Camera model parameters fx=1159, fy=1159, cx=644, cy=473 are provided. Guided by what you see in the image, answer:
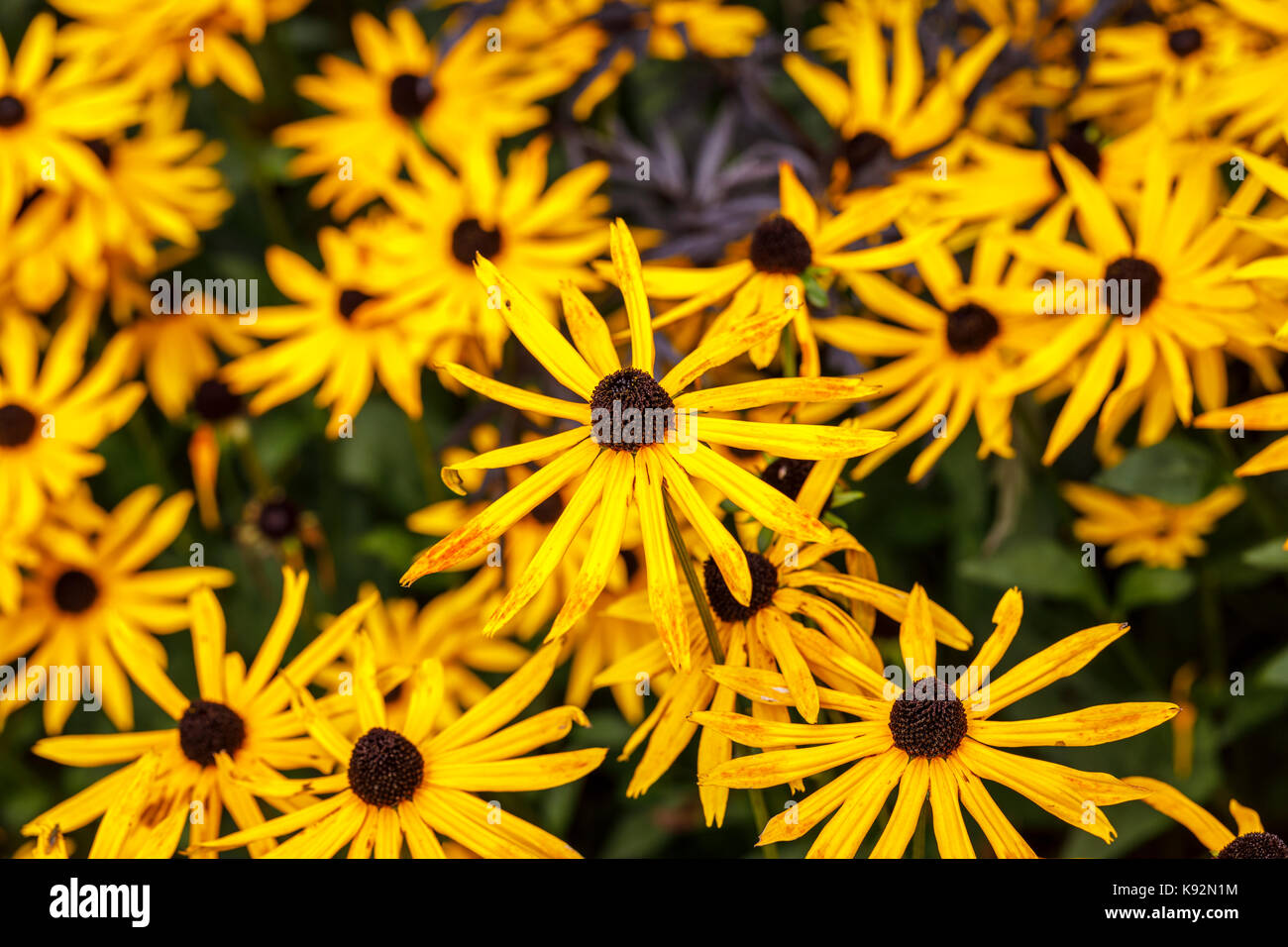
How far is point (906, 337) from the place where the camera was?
1.25 metres

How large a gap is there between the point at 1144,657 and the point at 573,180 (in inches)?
37.2

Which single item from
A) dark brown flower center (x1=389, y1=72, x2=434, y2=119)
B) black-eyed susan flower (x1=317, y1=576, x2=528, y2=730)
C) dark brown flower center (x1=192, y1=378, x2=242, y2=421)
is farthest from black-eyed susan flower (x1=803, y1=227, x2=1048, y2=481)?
dark brown flower center (x1=192, y1=378, x2=242, y2=421)

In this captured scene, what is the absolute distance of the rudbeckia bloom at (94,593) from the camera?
56.8 inches

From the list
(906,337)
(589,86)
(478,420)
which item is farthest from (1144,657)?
(589,86)

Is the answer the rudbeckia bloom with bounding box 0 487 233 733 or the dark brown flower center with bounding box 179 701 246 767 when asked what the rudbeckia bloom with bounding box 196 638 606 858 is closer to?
the dark brown flower center with bounding box 179 701 246 767

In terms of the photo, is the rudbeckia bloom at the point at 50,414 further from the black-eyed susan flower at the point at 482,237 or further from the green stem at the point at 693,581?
the green stem at the point at 693,581

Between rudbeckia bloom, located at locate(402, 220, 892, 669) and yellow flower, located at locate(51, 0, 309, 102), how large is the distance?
1112mm

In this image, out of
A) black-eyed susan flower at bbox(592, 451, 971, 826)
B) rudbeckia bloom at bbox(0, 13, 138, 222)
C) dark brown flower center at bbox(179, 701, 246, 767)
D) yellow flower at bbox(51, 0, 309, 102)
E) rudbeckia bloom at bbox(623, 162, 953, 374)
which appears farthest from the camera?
yellow flower at bbox(51, 0, 309, 102)

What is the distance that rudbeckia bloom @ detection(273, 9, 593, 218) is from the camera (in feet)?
5.47

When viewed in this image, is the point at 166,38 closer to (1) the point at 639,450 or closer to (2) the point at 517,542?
(2) the point at 517,542

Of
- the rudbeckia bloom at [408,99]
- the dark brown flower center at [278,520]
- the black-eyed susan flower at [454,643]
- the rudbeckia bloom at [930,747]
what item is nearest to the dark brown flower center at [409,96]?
the rudbeckia bloom at [408,99]

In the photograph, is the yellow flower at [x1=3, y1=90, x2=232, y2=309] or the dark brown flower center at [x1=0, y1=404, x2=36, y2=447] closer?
the dark brown flower center at [x1=0, y1=404, x2=36, y2=447]
